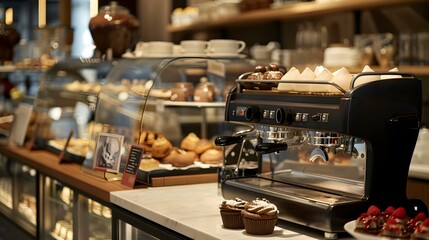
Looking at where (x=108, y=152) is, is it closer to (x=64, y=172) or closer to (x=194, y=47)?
(x=64, y=172)

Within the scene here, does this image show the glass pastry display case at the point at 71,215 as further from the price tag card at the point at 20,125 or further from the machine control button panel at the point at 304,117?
the machine control button panel at the point at 304,117

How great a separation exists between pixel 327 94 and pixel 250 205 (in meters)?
0.39

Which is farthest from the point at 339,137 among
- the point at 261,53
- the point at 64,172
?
the point at 261,53

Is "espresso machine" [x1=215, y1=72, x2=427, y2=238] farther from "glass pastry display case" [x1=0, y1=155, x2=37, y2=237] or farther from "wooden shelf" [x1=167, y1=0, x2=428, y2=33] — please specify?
"wooden shelf" [x1=167, y1=0, x2=428, y2=33]

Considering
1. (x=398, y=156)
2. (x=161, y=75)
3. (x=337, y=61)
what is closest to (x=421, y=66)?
(x=337, y=61)

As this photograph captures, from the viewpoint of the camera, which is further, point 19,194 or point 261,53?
point 261,53

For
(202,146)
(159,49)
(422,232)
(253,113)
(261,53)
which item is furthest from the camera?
(261,53)

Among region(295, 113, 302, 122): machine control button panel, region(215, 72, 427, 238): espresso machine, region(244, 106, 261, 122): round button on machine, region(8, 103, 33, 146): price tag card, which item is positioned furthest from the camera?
region(8, 103, 33, 146): price tag card

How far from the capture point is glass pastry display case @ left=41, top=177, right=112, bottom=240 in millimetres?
2891

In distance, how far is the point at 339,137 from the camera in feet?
6.42

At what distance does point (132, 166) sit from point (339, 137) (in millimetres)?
1044

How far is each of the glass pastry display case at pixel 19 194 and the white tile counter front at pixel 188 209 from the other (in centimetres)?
126

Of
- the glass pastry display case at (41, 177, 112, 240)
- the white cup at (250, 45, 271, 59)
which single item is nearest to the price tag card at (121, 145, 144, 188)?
the glass pastry display case at (41, 177, 112, 240)

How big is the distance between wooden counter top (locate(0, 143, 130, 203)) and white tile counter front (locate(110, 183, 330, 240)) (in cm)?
15
